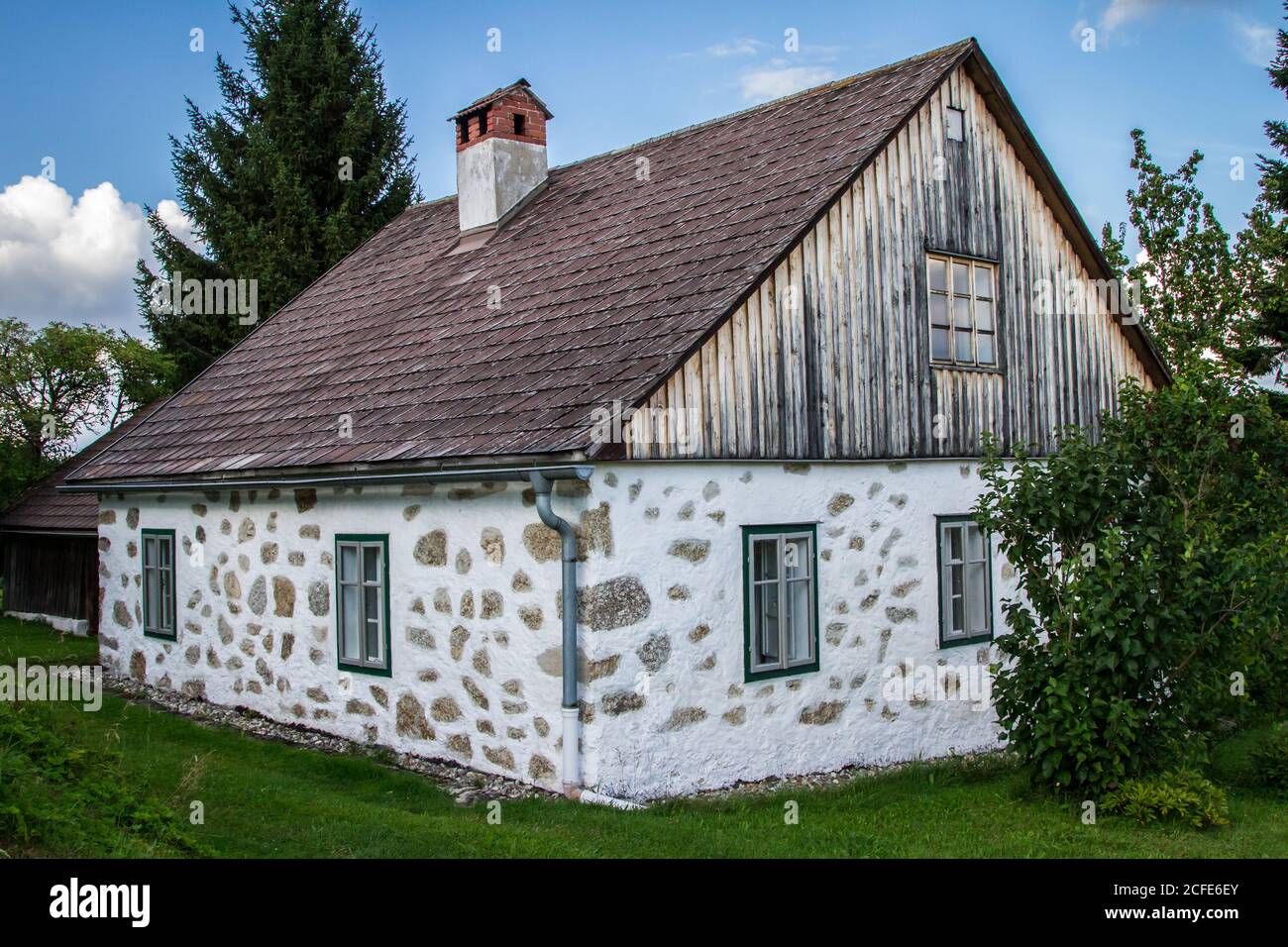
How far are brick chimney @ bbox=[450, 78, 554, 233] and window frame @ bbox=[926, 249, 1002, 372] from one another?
5.75 m

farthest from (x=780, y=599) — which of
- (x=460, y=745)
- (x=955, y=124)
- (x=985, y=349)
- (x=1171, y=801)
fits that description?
(x=955, y=124)

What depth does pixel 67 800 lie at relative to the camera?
20.0ft

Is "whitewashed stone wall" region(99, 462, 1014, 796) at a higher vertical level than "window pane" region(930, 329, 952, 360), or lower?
lower

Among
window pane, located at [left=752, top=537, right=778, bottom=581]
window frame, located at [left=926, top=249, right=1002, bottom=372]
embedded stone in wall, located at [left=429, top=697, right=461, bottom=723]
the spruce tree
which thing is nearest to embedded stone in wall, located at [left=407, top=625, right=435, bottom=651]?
embedded stone in wall, located at [left=429, top=697, right=461, bottom=723]

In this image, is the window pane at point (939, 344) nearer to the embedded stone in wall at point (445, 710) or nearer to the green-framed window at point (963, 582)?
the green-framed window at point (963, 582)

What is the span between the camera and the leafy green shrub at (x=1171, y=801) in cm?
820

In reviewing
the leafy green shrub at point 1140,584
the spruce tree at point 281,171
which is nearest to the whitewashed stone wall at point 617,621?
the leafy green shrub at point 1140,584

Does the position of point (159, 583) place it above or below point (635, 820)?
above

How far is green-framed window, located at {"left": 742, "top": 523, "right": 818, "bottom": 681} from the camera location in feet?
31.1

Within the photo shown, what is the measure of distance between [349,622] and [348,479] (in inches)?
56.3

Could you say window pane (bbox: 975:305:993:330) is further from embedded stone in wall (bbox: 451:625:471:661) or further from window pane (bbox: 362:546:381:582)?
window pane (bbox: 362:546:381:582)

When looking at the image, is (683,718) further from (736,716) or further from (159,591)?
(159,591)

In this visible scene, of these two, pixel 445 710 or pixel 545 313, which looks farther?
pixel 545 313
